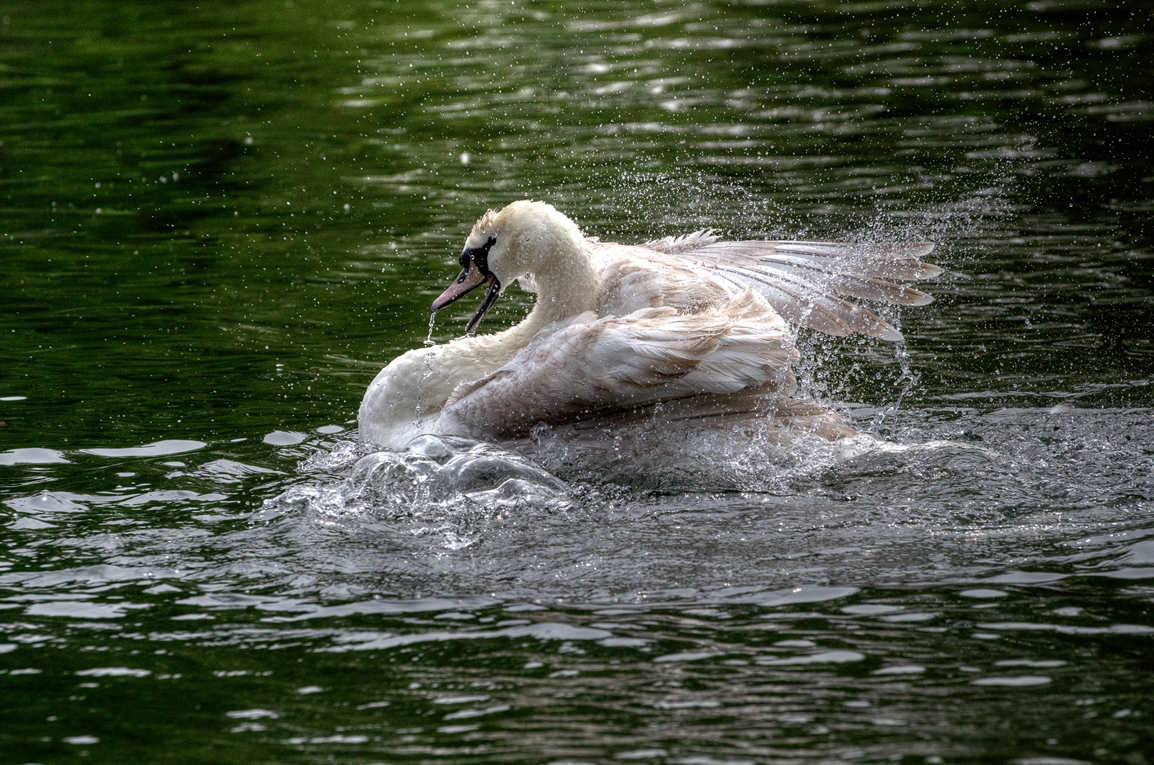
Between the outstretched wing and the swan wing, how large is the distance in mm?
1264

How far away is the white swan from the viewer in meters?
6.93

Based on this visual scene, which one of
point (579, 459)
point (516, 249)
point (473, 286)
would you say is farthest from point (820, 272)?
point (579, 459)

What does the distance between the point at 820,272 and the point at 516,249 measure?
7.01ft

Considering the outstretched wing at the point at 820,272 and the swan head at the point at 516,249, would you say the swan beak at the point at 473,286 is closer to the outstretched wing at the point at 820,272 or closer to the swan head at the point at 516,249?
the swan head at the point at 516,249

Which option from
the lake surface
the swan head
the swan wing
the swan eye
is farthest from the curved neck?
the lake surface

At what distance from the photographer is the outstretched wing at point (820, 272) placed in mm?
8445

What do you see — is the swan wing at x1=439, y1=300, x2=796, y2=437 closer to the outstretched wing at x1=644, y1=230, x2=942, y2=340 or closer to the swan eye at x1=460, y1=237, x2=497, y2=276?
the swan eye at x1=460, y1=237, x2=497, y2=276

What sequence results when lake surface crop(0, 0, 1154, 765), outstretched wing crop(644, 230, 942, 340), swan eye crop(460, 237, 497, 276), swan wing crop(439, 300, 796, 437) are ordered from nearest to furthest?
lake surface crop(0, 0, 1154, 765) < swan wing crop(439, 300, 796, 437) < swan eye crop(460, 237, 497, 276) < outstretched wing crop(644, 230, 942, 340)

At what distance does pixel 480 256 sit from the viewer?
7.92 m

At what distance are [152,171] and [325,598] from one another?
1081cm

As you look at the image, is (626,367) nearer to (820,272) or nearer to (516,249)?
(516,249)

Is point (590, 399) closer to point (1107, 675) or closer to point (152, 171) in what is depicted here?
point (1107, 675)

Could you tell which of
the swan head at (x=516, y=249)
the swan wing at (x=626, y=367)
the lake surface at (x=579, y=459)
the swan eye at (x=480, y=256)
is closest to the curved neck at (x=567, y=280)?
the swan head at (x=516, y=249)

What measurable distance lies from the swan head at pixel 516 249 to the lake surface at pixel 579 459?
1104 mm
